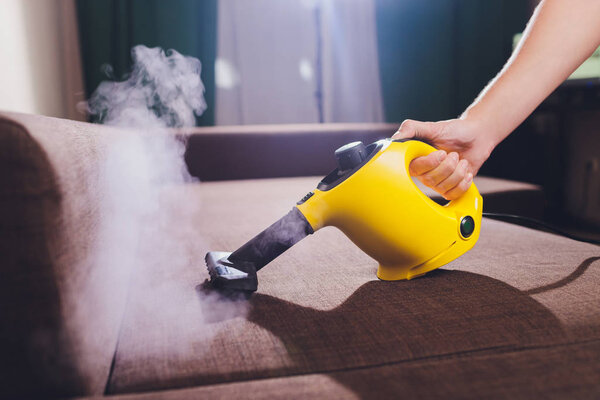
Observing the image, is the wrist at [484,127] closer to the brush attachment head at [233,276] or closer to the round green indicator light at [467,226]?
the round green indicator light at [467,226]

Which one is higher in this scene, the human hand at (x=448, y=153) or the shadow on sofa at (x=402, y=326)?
the human hand at (x=448, y=153)

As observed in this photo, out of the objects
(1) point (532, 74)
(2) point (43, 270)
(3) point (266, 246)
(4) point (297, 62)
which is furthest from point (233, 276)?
(4) point (297, 62)

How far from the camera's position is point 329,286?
640mm

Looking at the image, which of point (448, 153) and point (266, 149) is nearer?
point (448, 153)

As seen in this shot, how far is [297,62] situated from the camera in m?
3.22

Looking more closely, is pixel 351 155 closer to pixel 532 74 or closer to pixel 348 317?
pixel 348 317

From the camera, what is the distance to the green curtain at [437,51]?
318cm

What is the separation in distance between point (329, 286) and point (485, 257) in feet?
1.01

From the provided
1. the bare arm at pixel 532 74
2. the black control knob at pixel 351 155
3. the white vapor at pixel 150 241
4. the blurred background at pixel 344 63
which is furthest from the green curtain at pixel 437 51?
the black control knob at pixel 351 155

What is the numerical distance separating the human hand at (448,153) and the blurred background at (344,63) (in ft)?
6.31

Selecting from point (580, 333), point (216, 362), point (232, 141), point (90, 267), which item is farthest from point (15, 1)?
point (580, 333)

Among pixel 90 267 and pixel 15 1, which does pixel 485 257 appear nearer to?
pixel 90 267

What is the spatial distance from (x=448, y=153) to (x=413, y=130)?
8 cm

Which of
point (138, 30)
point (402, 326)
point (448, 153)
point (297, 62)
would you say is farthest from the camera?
point (297, 62)
